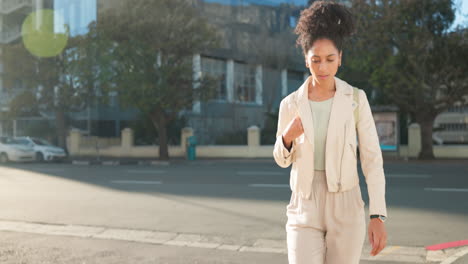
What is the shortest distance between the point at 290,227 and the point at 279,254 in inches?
120

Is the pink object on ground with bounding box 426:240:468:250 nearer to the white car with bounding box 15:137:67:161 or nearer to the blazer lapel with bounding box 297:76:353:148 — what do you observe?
the blazer lapel with bounding box 297:76:353:148

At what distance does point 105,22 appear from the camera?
82.4 ft

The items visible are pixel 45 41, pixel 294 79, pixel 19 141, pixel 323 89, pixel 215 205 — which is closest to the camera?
pixel 323 89

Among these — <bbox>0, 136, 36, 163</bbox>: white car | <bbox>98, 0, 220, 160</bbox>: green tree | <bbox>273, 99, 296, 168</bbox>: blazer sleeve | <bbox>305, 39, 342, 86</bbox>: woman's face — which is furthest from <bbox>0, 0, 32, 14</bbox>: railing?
<bbox>305, 39, 342, 86</bbox>: woman's face

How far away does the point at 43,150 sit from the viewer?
86.8 feet

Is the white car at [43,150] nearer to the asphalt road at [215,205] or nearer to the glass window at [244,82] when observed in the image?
the asphalt road at [215,205]

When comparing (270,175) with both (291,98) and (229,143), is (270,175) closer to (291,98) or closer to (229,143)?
(291,98)

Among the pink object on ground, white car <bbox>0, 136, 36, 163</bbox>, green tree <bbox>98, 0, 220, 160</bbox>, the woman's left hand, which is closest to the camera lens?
the woman's left hand

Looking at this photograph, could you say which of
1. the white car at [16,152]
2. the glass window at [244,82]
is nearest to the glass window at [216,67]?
the glass window at [244,82]

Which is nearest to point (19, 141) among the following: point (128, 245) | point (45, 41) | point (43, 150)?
point (43, 150)

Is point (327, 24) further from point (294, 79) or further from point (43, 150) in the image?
point (294, 79)

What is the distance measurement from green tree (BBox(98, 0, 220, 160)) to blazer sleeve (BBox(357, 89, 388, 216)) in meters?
21.3

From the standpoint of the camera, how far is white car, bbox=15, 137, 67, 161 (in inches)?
1040

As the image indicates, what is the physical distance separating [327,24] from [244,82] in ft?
130
